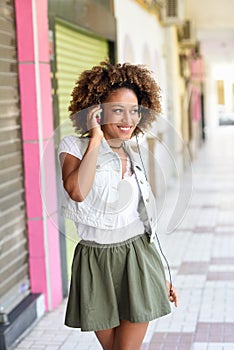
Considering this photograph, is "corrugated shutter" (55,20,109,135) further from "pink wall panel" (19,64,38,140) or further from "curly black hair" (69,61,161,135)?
"curly black hair" (69,61,161,135)

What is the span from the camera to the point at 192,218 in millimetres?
9594

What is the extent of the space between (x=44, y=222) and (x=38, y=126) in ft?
2.14

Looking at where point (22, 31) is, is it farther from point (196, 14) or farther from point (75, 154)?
point (196, 14)

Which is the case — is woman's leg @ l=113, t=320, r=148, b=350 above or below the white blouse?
below

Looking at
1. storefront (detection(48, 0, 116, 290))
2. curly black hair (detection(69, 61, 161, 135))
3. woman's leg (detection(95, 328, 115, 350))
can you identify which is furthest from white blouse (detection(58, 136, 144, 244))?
storefront (detection(48, 0, 116, 290))

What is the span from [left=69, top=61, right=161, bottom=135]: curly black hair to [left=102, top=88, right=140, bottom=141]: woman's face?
0.09 ft

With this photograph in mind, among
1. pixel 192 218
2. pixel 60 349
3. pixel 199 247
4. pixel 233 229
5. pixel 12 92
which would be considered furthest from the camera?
pixel 192 218

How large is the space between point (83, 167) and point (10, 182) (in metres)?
2.11

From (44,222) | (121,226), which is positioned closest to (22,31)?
(44,222)

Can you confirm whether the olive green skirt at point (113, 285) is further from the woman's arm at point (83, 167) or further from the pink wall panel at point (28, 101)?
the pink wall panel at point (28, 101)

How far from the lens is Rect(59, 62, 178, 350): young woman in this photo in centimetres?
287

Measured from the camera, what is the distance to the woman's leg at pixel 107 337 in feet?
9.87

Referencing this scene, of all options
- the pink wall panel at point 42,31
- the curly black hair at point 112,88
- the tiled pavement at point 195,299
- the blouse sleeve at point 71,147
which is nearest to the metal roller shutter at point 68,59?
the pink wall panel at point 42,31

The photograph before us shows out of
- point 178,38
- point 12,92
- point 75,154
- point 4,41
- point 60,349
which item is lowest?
point 60,349
